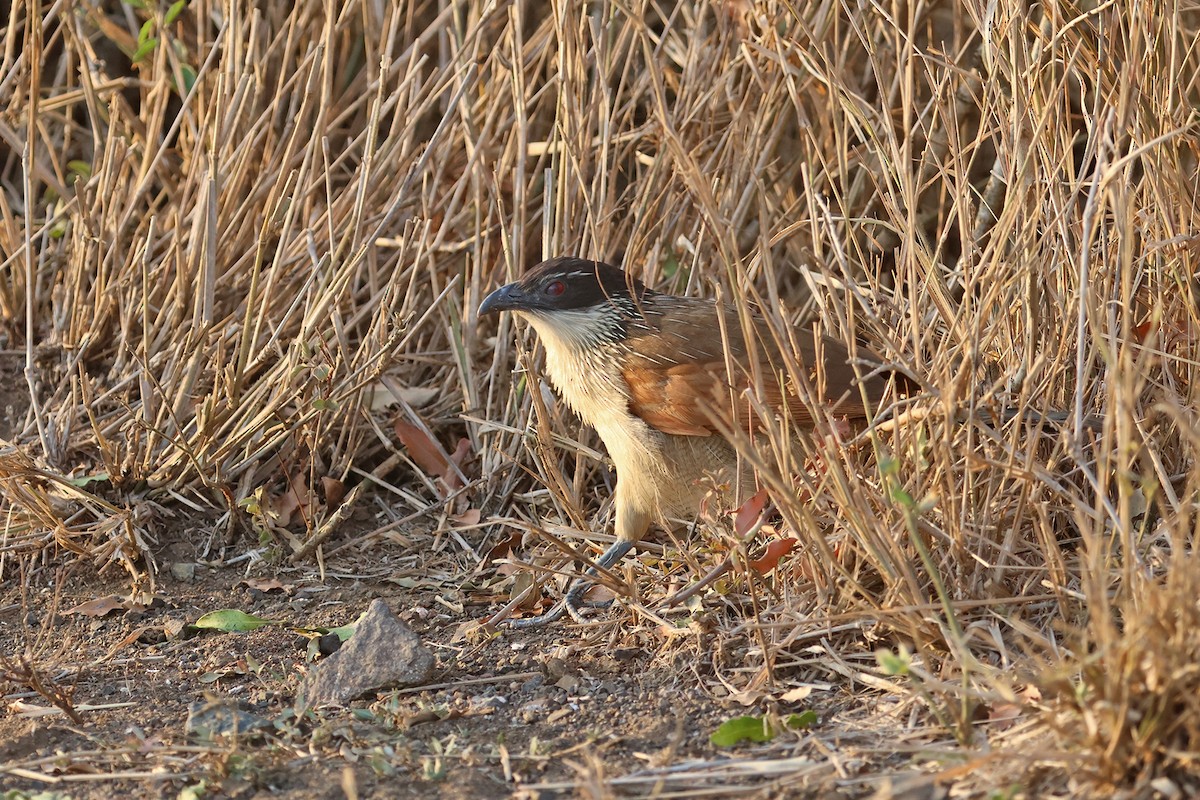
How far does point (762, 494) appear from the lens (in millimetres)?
2967

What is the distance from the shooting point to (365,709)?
2.78 metres

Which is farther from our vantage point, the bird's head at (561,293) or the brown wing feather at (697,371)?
the bird's head at (561,293)

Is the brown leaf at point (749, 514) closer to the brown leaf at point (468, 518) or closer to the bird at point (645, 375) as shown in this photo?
the bird at point (645, 375)

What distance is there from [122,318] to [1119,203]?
2.86m

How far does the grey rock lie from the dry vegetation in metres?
0.51

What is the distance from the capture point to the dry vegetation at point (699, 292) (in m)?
2.45

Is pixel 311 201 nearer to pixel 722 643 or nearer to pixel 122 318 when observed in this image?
pixel 122 318

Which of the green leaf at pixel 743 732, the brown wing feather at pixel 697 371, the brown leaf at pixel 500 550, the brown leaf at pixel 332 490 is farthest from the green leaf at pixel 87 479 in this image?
the green leaf at pixel 743 732

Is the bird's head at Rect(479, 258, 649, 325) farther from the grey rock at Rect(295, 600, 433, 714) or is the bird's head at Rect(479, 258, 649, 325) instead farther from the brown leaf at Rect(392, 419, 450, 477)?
the grey rock at Rect(295, 600, 433, 714)

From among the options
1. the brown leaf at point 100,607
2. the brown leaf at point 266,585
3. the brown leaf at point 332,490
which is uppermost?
the brown leaf at point 332,490

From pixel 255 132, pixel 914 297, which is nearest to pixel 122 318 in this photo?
pixel 255 132

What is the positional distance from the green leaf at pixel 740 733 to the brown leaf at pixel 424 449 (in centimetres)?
175

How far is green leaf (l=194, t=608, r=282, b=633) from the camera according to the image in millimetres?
3324

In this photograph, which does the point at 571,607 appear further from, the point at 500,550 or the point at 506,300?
the point at 506,300
